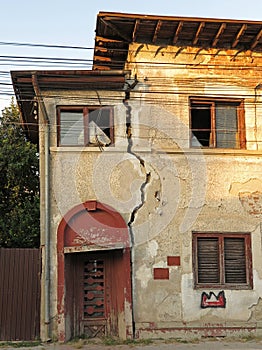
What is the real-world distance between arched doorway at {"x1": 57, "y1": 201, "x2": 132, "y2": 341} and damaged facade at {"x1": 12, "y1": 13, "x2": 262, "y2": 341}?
24 millimetres

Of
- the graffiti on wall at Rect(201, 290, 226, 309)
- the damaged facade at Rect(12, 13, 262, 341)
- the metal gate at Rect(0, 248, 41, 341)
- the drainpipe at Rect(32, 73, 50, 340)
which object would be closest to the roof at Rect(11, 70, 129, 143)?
the damaged facade at Rect(12, 13, 262, 341)

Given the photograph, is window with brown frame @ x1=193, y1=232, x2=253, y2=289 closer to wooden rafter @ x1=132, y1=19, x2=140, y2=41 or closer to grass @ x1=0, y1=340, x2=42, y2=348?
grass @ x1=0, y1=340, x2=42, y2=348

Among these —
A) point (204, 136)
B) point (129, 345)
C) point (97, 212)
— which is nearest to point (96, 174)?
point (97, 212)

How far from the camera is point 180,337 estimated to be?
42.3ft

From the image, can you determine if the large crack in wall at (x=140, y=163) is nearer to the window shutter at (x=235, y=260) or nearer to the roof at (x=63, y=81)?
the roof at (x=63, y=81)

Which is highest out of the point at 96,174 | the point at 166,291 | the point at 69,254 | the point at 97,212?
the point at 96,174

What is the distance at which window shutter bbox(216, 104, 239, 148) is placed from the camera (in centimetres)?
1417

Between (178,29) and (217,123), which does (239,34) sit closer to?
(178,29)

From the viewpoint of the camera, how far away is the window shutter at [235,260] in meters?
13.5

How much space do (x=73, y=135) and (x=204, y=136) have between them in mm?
3184

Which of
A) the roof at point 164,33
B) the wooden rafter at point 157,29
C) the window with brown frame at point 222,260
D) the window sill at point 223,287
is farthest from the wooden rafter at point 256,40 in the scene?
the window sill at point 223,287

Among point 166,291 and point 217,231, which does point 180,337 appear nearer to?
point 166,291

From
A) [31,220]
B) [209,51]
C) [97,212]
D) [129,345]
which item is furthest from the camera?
[31,220]

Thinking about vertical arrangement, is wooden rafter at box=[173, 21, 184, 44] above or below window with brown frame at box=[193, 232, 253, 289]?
above
